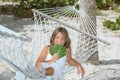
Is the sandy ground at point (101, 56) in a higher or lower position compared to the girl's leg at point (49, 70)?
lower

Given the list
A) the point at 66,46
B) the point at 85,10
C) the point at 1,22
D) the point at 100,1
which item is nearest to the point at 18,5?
the point at 1,22

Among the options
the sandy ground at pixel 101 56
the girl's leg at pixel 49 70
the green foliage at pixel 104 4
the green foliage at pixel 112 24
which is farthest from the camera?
the green foliage at pixel 104 4

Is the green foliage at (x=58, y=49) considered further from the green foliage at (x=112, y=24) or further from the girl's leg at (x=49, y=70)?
the green foliage at (x=112, y=24)

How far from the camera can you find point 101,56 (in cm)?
619

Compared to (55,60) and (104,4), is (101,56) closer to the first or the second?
(55,60)

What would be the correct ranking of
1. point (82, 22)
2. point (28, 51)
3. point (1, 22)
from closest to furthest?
point (82, 22) → point (28, 51) → point (1, 22)

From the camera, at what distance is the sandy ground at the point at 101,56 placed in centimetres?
540

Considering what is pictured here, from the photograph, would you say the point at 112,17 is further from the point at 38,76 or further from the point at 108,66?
the point at 38,76

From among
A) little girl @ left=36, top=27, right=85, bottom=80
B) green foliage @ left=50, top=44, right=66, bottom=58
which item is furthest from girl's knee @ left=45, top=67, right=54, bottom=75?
green foliage @ left=50, top=44, right=66, bottom=58

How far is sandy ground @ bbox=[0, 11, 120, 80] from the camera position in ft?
17.7

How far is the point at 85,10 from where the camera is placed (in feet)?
18.3

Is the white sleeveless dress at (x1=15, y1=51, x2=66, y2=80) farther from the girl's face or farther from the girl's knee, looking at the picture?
the girl's face

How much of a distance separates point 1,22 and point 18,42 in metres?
3.74

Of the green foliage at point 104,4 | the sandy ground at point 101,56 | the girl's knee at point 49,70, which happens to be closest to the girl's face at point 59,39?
the girl's knee at point 49,70
